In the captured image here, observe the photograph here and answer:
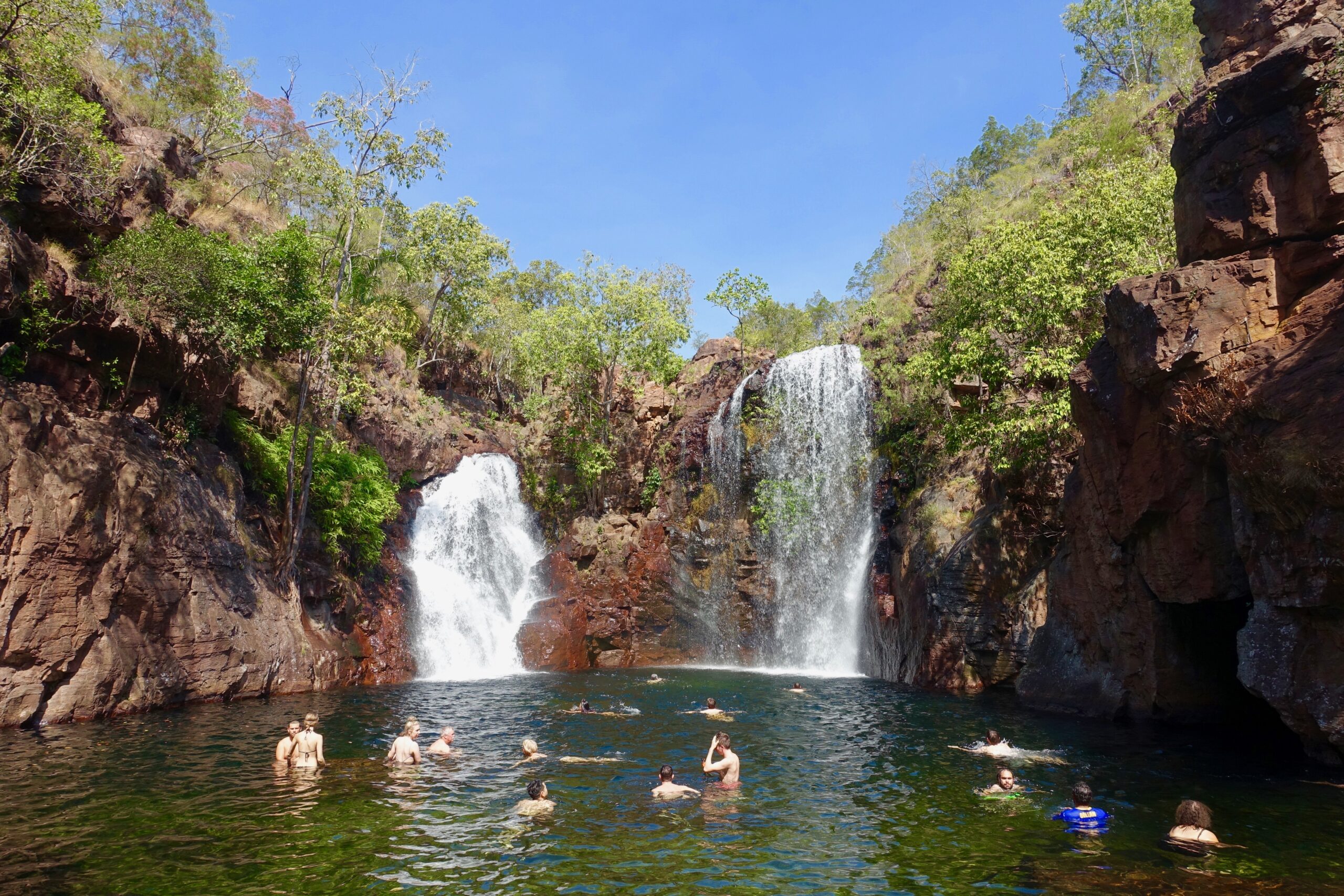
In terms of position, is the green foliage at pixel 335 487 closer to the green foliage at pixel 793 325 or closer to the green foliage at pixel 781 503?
the green foliage at pixel 781 503

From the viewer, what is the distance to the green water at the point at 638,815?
31.6 feet

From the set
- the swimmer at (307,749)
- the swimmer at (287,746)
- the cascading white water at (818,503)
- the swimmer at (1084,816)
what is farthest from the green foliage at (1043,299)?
the swimmer at (287,746)

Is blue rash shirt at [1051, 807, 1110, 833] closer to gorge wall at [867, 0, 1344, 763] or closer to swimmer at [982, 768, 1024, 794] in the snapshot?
swimmer at [982, 768, 1024, 794]

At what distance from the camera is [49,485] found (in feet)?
62.4

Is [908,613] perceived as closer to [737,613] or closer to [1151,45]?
[737,613]

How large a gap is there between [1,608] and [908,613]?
27258 mm

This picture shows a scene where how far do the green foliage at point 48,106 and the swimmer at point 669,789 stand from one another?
69.4 feet

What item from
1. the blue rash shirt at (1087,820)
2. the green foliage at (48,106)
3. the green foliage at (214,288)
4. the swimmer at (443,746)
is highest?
the green foliage at (48,106)

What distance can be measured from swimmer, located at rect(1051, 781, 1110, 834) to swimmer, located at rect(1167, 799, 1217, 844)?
0.88 meters

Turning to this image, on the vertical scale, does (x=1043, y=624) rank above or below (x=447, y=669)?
above

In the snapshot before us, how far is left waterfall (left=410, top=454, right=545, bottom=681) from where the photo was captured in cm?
3444

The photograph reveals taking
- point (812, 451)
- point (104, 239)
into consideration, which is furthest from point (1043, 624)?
point (104, 239)

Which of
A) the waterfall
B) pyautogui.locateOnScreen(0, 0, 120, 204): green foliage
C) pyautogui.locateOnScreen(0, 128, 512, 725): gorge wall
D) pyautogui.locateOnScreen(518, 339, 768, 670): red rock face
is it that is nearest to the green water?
pyautogui.locateOnScreen(0, 128, 512, 725): gorge wall

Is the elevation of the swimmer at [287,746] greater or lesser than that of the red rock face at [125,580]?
lesser
